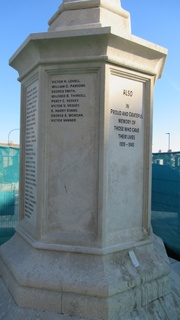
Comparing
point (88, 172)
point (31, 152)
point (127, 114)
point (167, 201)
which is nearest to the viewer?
point (88, 172)

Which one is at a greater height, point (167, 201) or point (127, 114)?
point (127, 114)

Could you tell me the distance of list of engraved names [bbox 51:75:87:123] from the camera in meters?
3.14

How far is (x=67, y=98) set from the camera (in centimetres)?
317

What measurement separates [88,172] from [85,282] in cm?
114

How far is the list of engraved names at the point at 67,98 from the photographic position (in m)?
3.14

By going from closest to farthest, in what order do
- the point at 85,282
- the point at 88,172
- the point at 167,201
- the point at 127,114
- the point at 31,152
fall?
1. the point at 85,282
2. the point at 88,172
3. the point at 127,114
4. the point at 31,152
5. the point at 167,201

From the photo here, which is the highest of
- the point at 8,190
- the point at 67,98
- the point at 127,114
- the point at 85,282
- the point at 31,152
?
the point at 67,98

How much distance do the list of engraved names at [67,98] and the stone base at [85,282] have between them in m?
1.51

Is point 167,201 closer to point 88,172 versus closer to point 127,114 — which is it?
point 127,114

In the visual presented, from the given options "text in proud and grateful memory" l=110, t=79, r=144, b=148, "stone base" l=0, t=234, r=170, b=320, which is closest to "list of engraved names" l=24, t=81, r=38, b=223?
"stone base" l=0, t=234, r=170, b=320

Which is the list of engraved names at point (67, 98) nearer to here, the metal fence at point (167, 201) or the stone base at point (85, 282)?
the stone base at point (85, 282)

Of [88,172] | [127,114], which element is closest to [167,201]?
[127,114]

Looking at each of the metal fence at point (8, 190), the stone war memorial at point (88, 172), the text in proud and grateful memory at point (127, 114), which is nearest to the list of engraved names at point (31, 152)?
the stone war memorial at point (88, 172)

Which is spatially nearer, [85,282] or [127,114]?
[85,282]
